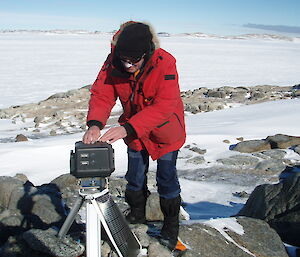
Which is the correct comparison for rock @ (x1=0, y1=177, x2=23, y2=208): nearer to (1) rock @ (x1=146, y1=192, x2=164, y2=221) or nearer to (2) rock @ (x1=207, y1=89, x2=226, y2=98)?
(1) rock @ (x1=146, y1=192, x2=164, y2=221)

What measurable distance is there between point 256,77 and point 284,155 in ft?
73.0

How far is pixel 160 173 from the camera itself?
2.47 m

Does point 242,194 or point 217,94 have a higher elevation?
point 242,194

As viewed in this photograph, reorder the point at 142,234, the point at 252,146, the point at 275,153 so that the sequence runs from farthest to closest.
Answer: the point at 252,146 → the point at 275,153 → the point at 142,234

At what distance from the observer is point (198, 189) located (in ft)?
16.6

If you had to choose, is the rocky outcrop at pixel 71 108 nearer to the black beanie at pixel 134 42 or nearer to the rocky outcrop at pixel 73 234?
the rocky outcrop at pixel 73 234

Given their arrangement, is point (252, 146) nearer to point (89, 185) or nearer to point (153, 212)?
point (153, 212)

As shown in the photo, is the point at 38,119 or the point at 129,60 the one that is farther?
the point at 38,119

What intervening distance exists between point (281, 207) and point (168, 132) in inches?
68.5

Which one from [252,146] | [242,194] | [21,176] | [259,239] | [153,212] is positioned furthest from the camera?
[252,146]

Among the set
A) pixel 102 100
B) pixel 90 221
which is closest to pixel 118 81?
pixel 102 100

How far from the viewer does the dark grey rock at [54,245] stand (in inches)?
87.7

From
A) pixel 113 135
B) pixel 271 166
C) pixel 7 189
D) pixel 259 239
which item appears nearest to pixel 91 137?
pixel 113 135

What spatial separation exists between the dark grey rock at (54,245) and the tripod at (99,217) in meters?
0.37
